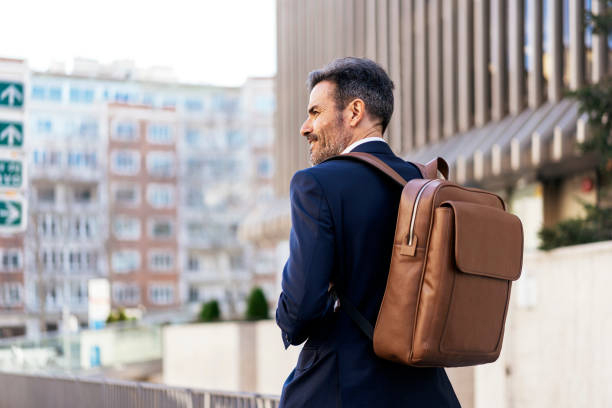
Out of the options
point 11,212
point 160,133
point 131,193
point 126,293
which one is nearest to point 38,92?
point 160,133

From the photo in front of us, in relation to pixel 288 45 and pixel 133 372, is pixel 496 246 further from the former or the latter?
pixel 288 45

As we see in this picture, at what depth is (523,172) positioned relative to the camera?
61.4 feet

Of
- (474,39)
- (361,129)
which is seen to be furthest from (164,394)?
(474,39)

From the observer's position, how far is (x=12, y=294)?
2739 inches

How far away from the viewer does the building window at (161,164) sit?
76.6 metres

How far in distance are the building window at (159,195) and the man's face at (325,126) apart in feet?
245

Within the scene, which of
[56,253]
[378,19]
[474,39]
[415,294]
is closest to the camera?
[415,294]

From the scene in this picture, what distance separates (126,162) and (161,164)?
10.1ft

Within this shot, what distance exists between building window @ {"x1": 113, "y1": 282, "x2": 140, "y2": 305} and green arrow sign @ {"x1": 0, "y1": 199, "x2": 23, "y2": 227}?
6293 centimetres

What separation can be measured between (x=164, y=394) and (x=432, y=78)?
681 inches

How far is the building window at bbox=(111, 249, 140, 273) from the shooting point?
75.2 meters

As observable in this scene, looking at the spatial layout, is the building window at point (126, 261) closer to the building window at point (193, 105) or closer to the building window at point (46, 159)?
the building window at point (46, 159)

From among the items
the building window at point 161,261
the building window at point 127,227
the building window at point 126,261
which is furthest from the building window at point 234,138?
the building window at point 126,261

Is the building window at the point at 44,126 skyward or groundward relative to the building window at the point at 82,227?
skyward
